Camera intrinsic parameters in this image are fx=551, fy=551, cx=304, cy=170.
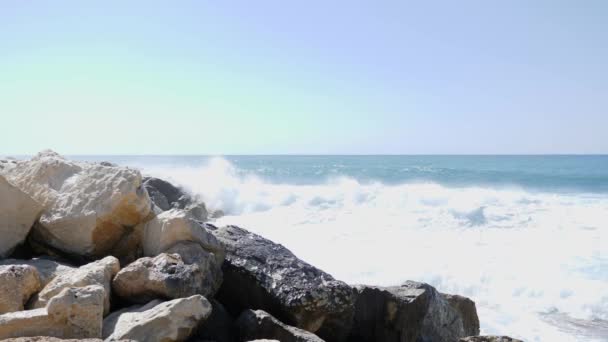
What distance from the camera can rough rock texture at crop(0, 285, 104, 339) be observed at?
2682mm

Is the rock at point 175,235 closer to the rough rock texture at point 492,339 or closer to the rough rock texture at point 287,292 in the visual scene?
the rough rock texture at point 287,292

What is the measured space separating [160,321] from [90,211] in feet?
4.34

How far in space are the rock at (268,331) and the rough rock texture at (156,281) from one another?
14.4 inches

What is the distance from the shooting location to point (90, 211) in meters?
3.83

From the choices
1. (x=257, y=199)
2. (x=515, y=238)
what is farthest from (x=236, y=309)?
(x=257, y=199)

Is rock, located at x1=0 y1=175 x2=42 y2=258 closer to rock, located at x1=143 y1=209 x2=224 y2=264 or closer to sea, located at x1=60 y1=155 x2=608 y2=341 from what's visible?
rock, located at x1=143 y1=209 x2=224 y2=264

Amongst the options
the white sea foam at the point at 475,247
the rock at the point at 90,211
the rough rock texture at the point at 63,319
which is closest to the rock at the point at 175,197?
the white sea foam at the point at 475,247

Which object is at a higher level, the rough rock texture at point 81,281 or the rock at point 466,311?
the rough rock texture at point 81,281

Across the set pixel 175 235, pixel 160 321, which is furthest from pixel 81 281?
pixel 175 235

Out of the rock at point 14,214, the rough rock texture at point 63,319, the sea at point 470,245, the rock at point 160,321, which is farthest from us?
the sea at point 470,245

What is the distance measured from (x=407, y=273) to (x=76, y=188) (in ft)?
24.1

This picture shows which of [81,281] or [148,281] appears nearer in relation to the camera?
[81,281]

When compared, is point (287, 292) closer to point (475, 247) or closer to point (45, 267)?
point (45, 267)

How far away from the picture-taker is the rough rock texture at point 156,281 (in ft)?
10.5
